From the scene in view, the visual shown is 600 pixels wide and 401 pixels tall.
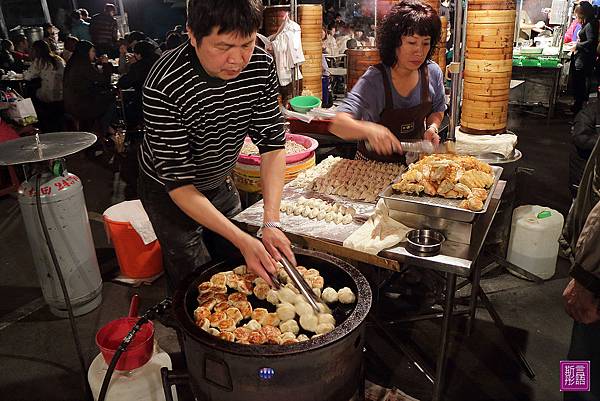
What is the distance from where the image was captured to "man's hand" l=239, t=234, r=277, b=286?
1998 mm

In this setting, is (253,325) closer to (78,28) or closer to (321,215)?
(321,215)

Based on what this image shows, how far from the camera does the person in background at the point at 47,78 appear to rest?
830cm

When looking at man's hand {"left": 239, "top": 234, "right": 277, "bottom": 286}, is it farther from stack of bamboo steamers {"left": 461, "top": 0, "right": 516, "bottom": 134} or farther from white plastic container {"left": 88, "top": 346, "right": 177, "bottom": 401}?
stack of bamboo steamers {"left": 461, "top": 0, "right": 516, "bottom": 134}

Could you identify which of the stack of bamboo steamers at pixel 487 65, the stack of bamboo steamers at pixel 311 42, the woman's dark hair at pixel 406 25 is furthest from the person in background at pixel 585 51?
the woman's dark hair at pixel 406 25

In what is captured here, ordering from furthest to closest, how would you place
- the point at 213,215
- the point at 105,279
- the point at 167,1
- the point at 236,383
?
1. the point at 167,1
2. the point at 105,279
3. the point at 213,215
4. the point at 236,383

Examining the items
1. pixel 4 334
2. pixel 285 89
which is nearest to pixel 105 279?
pixel 4 334

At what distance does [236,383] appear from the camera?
1766mm

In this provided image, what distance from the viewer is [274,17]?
6727 millimetres

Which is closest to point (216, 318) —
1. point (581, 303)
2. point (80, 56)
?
point (581, 303)

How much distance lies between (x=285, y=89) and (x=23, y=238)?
4058mm

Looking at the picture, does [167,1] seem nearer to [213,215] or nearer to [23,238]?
[23,238]

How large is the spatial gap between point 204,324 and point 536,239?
3384 millimetres

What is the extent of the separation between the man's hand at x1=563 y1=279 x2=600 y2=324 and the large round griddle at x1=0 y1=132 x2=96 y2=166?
10.1 feet

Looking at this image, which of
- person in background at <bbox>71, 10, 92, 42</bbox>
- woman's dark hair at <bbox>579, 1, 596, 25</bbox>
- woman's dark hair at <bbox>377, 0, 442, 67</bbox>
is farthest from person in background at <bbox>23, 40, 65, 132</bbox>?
woman's dark hair at <bbox>579, 1, 596, 25</bbox>
